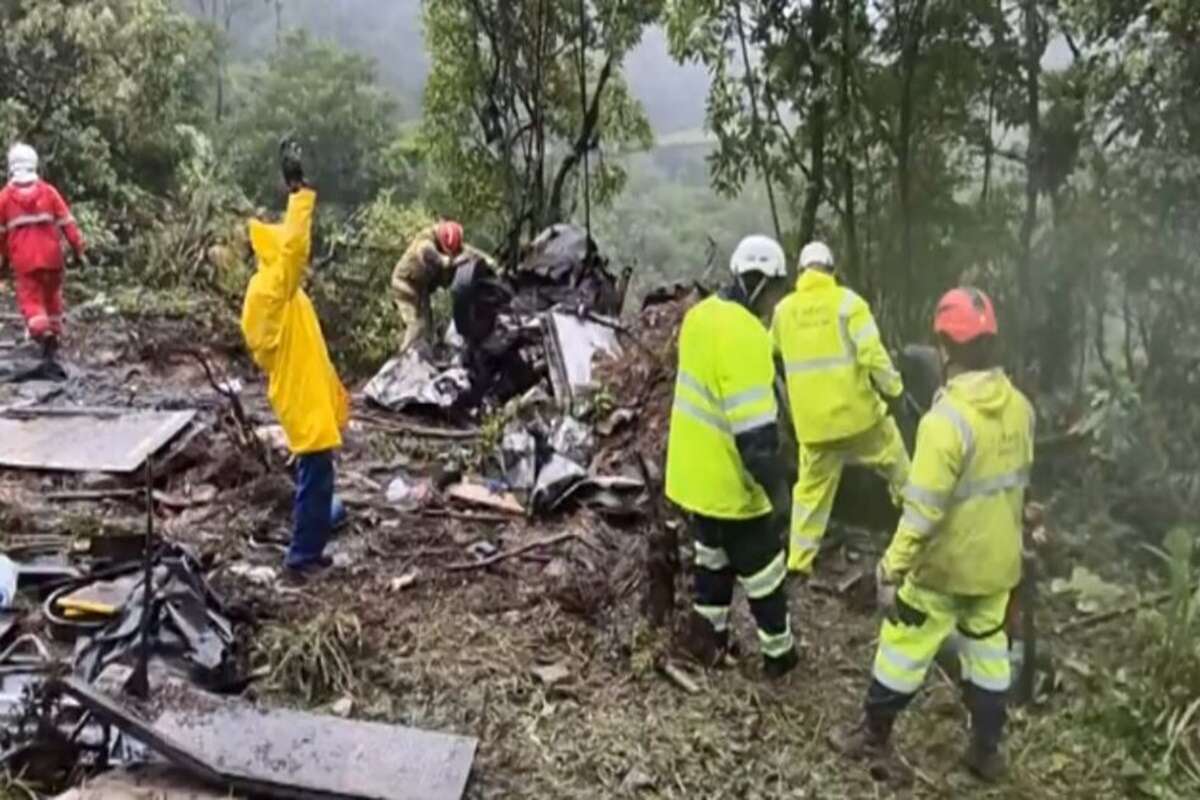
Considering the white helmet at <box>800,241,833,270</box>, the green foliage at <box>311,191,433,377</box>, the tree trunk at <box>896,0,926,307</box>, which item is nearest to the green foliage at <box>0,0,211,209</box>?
the green foliage at <box>311,191,433,377</box>

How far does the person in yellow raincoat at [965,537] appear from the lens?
3898 mm

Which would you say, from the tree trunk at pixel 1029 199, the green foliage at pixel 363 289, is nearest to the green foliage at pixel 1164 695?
the tree trunk at pixel 1029 199

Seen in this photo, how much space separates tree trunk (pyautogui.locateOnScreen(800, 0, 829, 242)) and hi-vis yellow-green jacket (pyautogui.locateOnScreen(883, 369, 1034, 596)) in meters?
5.01

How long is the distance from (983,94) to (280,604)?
19.7ft

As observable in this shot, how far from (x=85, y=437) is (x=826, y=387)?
411 centimetres

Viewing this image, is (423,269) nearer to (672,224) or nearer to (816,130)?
(816,130)

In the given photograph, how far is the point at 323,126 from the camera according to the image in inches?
815

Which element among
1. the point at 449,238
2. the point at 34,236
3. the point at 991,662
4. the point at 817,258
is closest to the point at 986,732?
the point at 991,662

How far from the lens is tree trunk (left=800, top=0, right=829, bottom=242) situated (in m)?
8.54

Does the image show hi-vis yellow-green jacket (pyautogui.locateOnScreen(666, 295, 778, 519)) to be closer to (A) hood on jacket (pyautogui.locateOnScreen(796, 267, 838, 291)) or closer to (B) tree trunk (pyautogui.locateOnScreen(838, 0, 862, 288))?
(A) hood on jacket (pyautogui.locateOnScreen(796, 267, 838, 291))

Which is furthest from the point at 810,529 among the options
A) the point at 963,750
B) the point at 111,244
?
the point at 111,244

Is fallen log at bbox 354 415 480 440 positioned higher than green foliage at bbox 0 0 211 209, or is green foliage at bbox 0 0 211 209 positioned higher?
green foliage at bbox 0 0 211 209

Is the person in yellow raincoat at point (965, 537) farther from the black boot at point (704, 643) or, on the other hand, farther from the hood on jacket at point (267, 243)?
the hood on jacket at point (267, 243)

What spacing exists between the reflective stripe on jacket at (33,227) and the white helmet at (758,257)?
17.4 feet
